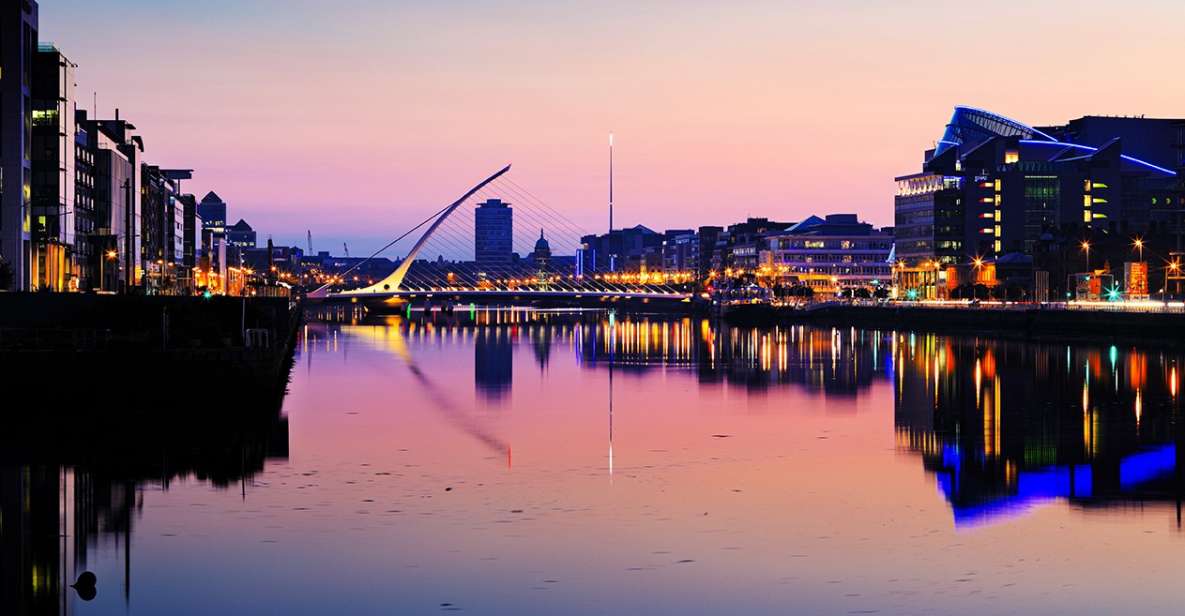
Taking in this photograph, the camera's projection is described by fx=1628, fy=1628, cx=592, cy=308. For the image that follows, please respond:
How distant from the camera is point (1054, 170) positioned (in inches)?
7849

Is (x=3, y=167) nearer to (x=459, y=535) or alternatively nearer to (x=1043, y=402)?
(x=1043, y=402)

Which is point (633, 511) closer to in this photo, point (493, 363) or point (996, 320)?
point (493, 363)

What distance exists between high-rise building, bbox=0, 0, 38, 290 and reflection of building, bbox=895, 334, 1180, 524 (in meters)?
47.1

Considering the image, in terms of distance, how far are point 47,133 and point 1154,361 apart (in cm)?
6135

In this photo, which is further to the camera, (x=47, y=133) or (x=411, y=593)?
(x=47, y=133)

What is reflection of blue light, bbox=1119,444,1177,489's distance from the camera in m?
32.1

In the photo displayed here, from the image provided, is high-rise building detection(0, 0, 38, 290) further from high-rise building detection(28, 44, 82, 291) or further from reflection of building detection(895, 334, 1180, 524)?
reflection of building detection(895, 334, 1180, 524)

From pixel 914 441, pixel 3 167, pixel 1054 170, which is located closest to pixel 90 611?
pixel 914 441

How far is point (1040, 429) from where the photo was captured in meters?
43.2

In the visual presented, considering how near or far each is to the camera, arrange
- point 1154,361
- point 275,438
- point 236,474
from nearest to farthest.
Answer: point 236,474 → point 275,438 → point 1154,361

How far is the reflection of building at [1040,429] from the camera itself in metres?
30.8

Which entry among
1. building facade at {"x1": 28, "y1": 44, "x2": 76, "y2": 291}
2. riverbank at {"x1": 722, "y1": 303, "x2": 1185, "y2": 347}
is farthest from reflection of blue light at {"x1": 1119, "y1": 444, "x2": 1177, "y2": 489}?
building facade at {"x1": 28, "y1": 44, "x2": 76, "y2": 291}

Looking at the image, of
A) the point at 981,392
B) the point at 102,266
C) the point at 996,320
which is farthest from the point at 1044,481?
the point at 996,320

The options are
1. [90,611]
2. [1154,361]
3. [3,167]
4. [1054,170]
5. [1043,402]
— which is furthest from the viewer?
[1054,170]
